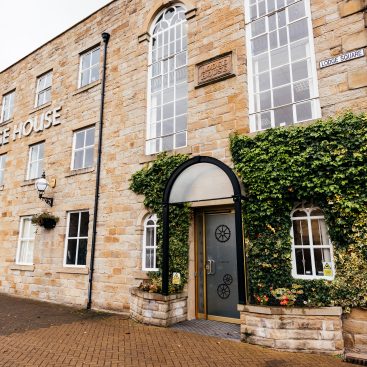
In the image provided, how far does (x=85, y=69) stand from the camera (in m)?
11.5

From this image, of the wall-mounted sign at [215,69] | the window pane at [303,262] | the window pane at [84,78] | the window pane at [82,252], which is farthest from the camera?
the window pane at [84,78]

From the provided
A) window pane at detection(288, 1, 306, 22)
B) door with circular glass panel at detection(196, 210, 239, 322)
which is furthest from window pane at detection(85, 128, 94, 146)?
window pane at detection(288, 1, 306, 22)

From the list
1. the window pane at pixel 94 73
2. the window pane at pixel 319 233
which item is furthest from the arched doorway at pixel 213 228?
the window pane at pixel 94 73

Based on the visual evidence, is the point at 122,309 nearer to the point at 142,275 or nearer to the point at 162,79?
the point at 142,275

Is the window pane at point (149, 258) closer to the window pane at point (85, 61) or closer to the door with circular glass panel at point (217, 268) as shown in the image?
the door with circular glass panel at point (217, 268)

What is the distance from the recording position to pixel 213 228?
7.48m

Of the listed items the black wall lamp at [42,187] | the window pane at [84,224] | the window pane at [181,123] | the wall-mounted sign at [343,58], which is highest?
the wall-mounted sign at [343,58]

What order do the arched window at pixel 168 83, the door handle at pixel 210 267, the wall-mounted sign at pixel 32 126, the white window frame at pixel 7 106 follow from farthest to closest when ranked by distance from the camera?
the white window frame at pixel 7 106 < the wall-mounted sign at pixel 32 126 < the arched window at pixel 168 83 < the door handle at pixel 210 267

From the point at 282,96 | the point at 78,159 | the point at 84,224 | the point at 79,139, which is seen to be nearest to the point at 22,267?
the point at 84,224

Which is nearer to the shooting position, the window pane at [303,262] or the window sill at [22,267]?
the window pane at [303,262]

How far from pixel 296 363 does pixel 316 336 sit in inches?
25.7

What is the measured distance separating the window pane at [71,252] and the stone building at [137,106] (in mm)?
46

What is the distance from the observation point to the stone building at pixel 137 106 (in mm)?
6801

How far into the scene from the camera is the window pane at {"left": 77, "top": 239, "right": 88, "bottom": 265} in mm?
9534
